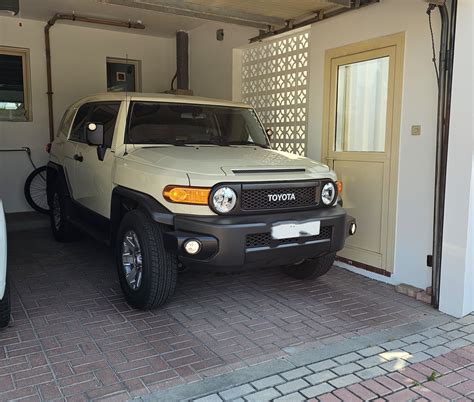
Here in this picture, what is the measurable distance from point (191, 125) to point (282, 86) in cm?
200

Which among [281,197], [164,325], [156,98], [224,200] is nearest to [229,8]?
[156,98]

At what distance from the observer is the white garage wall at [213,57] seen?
704 cm

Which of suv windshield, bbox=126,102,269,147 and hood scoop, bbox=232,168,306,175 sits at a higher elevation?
suv windshield, bbox=126,102,269,147

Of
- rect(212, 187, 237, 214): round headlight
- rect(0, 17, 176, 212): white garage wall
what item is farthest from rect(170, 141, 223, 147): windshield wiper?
rect(0, 17, 176, 212): white garage wall

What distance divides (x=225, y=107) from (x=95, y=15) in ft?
12.5

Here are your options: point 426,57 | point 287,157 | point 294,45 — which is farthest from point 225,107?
point 426,57

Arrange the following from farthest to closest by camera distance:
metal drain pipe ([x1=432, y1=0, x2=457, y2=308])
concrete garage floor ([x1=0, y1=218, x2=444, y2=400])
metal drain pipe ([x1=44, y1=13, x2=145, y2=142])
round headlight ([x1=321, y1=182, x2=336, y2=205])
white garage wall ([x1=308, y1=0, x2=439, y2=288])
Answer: metal drain pipe ([x1=44, y1=13, x2=145, y2=142])
white garage wall ([x1=308, y1=0, x2=439, y2=288])
round headlight ([x1=321, y1=182, x2=336, y2=205])
metal drain pipe ([x1=432, y1=0, x2=457, y2=308])
concrete garage floor ([x1=0, y1=218, x2=444, y2=400])

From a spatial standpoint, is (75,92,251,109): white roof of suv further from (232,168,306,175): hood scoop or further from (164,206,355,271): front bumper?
(164,206,355,271): front bumper

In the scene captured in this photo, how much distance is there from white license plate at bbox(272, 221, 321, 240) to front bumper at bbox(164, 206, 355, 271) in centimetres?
4

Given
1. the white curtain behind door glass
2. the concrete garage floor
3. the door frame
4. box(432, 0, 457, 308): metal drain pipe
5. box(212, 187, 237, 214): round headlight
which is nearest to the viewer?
the concrete garage floor

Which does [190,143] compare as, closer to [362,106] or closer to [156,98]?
[156,98]

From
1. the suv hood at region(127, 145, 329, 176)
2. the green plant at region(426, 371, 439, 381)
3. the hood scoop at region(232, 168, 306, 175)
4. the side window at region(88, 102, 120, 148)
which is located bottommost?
the green plant at region(426, 371, 439, 381)

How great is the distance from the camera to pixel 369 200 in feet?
16.4

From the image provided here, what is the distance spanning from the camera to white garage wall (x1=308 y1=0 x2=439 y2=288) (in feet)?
14.0
